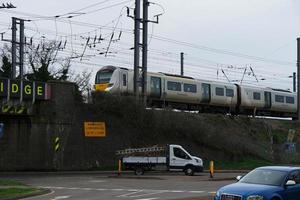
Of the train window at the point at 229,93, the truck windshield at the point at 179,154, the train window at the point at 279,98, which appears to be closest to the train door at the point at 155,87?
the train window at the point at 229,93

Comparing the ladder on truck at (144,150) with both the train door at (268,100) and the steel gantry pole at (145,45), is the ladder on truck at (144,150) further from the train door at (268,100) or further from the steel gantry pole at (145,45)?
the train door at (268,100)

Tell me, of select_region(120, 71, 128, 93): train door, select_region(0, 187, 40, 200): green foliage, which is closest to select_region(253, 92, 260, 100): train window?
select_region(120, 71, 128, 93): train door

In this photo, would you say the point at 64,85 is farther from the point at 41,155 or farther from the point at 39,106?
the point at 41,155

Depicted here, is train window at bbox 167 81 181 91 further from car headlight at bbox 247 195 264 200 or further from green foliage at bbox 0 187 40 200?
car headlight at bbox 247 195 264 200

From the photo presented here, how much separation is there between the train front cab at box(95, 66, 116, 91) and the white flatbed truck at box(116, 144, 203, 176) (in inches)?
389

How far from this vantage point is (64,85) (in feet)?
141

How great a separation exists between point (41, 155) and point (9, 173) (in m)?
2.82

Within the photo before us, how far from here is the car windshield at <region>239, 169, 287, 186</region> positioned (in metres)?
15.5

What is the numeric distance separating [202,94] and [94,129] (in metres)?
14.5

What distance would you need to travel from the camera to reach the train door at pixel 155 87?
50469 mm

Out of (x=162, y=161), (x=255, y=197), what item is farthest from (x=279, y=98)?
(x=255, y=197)

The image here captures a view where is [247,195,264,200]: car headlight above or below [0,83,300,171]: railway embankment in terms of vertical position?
below

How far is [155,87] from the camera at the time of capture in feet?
166

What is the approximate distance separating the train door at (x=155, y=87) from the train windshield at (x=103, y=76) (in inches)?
158
